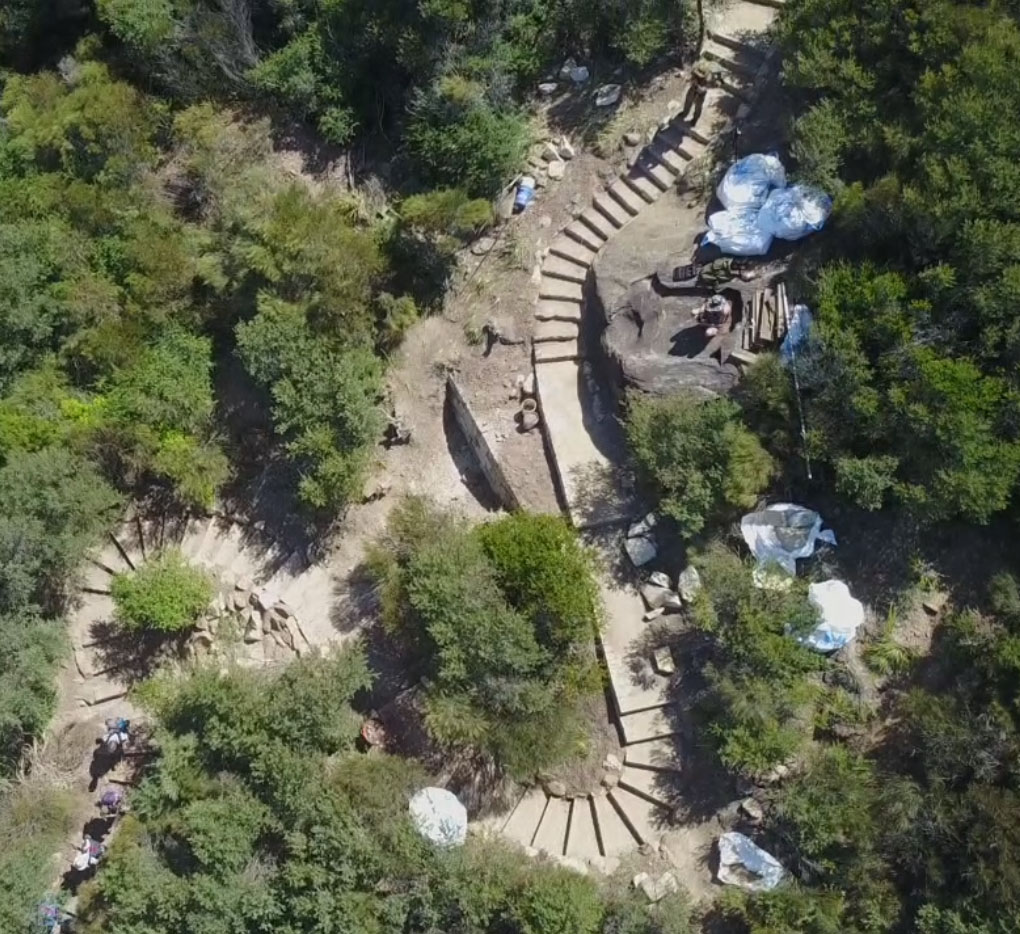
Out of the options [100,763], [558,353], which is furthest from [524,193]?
[100,763]

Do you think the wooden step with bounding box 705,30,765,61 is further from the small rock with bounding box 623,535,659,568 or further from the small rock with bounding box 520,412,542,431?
the small rock with bounding box 623,535,659,568

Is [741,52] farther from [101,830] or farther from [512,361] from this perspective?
[101,830]

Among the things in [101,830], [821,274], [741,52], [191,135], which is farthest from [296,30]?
[101,830]

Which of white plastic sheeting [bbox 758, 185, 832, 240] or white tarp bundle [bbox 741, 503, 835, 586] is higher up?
white plastic sheeting [bbox 758, 185, 832, 240]

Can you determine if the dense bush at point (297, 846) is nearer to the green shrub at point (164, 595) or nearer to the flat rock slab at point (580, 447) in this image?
the green shrub at point (164, 595)

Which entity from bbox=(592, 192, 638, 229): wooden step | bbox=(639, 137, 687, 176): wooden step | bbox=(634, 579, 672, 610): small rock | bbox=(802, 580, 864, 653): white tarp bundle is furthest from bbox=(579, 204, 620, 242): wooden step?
bbox=(802, 580, 864, 653): white tarp bundle

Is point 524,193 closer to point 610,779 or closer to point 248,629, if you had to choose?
point 248,629
